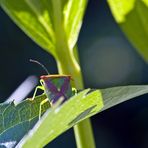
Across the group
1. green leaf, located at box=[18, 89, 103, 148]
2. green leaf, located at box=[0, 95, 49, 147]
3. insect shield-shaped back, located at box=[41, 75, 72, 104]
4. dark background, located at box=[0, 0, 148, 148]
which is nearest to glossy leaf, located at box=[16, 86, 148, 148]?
green leaf, located at box=[18, 89, 103, 148]

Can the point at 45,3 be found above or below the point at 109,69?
below

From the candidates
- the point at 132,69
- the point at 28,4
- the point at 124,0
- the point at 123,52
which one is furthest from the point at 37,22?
the point at 123,52

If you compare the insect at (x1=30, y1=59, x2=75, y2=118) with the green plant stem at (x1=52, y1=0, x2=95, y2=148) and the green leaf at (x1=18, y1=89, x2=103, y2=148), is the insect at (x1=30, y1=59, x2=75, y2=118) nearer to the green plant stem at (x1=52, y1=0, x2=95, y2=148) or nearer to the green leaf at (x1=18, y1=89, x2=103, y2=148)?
the green plant stem at (x1=52, y1=0, x2=95, y2=148)

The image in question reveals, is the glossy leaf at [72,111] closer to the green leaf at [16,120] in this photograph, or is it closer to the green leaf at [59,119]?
the green leaf at [59,119]

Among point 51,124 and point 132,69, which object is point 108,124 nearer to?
point 132,69

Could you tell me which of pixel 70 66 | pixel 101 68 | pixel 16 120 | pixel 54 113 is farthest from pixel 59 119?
pixel 101 68

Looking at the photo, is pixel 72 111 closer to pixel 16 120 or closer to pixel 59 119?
pixel 59 119
